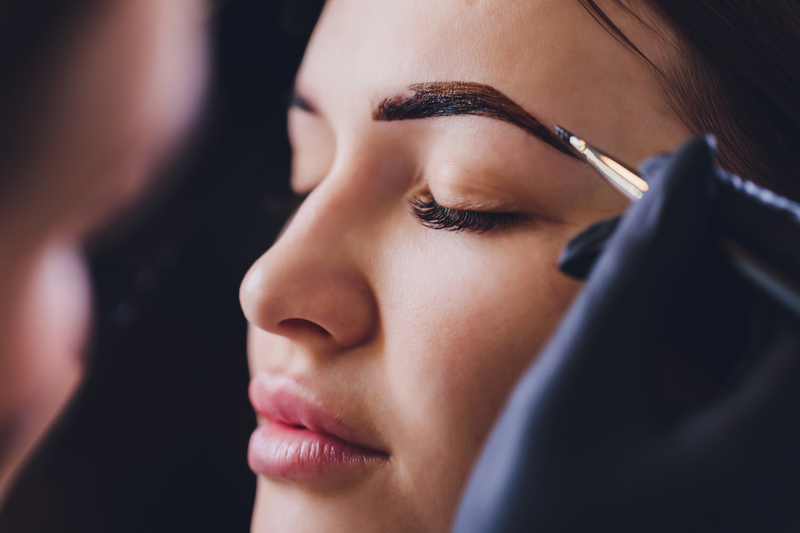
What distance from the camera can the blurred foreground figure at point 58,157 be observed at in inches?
39.8

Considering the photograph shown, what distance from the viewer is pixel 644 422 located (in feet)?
1.26

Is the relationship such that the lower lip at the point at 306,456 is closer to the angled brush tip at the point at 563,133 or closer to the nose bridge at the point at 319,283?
the nose bridge at the point at 319,283

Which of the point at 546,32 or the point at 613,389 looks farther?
the point at 546,32

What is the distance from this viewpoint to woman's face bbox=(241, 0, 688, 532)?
560 mm

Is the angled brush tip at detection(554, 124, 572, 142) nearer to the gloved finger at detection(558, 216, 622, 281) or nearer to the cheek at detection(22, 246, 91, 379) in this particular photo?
the gloved finger at detection(558, 216, 622, 281)

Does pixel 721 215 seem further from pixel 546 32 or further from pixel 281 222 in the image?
pixel 281 222

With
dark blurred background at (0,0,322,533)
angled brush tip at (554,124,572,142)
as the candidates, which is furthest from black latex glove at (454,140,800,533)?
dark blurred background at (0,0,322,533)

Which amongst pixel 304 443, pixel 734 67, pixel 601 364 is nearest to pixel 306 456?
pixel 304 443

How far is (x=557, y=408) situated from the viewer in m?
0.36

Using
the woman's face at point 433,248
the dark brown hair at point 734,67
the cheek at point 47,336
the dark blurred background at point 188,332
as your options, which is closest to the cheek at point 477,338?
the woman's face at point 433,248

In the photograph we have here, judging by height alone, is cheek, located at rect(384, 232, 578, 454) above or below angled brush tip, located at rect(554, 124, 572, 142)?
below

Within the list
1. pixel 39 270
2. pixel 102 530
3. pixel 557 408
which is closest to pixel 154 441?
pixel 102 530

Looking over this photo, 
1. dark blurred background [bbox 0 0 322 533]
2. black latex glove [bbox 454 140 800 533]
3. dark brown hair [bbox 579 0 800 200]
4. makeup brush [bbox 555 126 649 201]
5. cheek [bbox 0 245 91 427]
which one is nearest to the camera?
black latex glove [bbox 454 140 800 533]

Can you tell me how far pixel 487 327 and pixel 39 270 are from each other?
970mm
